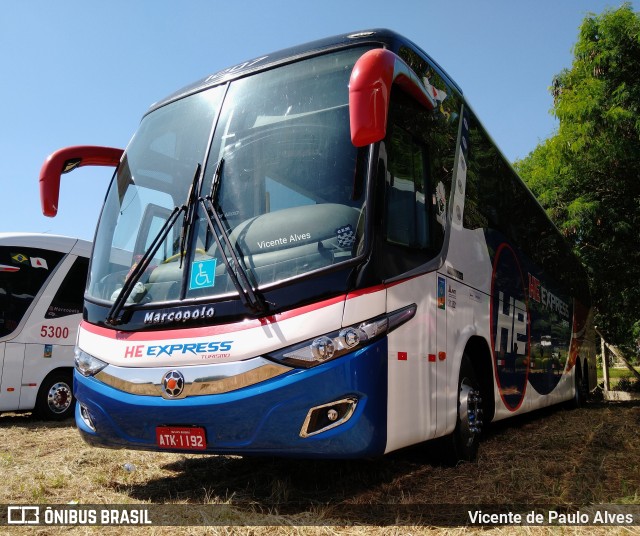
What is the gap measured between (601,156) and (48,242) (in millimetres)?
11926

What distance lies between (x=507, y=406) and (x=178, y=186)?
4.15m

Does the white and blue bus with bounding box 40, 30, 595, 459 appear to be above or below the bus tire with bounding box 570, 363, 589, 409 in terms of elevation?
above

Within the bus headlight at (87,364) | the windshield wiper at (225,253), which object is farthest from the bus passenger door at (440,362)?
the bus headlight at (87,364)

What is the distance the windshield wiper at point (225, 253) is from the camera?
4.11 metres

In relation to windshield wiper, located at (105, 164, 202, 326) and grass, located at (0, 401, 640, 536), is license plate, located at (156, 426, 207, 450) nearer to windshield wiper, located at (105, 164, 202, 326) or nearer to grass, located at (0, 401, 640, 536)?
grass, located at (0, 401, 640, 536)

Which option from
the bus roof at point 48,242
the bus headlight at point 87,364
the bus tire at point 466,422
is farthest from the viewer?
the bus roof at point 48,242

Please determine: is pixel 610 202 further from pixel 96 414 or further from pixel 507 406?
pixel 96 414

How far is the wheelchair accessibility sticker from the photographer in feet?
14.4

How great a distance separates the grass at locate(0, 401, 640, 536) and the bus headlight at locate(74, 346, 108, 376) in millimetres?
875

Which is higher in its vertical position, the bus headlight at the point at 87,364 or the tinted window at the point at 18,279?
the tinted window at the point at 18,279

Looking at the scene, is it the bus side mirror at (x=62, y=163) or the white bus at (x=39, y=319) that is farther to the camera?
the white bus at (x=39, y=319)

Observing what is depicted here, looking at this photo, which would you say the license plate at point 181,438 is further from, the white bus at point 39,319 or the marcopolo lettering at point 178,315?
the white bus at point 39,319

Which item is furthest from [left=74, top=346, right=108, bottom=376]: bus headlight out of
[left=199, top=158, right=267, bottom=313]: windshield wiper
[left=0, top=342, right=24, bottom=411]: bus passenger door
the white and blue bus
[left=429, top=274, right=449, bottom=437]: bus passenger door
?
[left=0, top=342, right=24, bottom=411]: bus passenger door

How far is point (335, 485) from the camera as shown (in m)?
4.84
